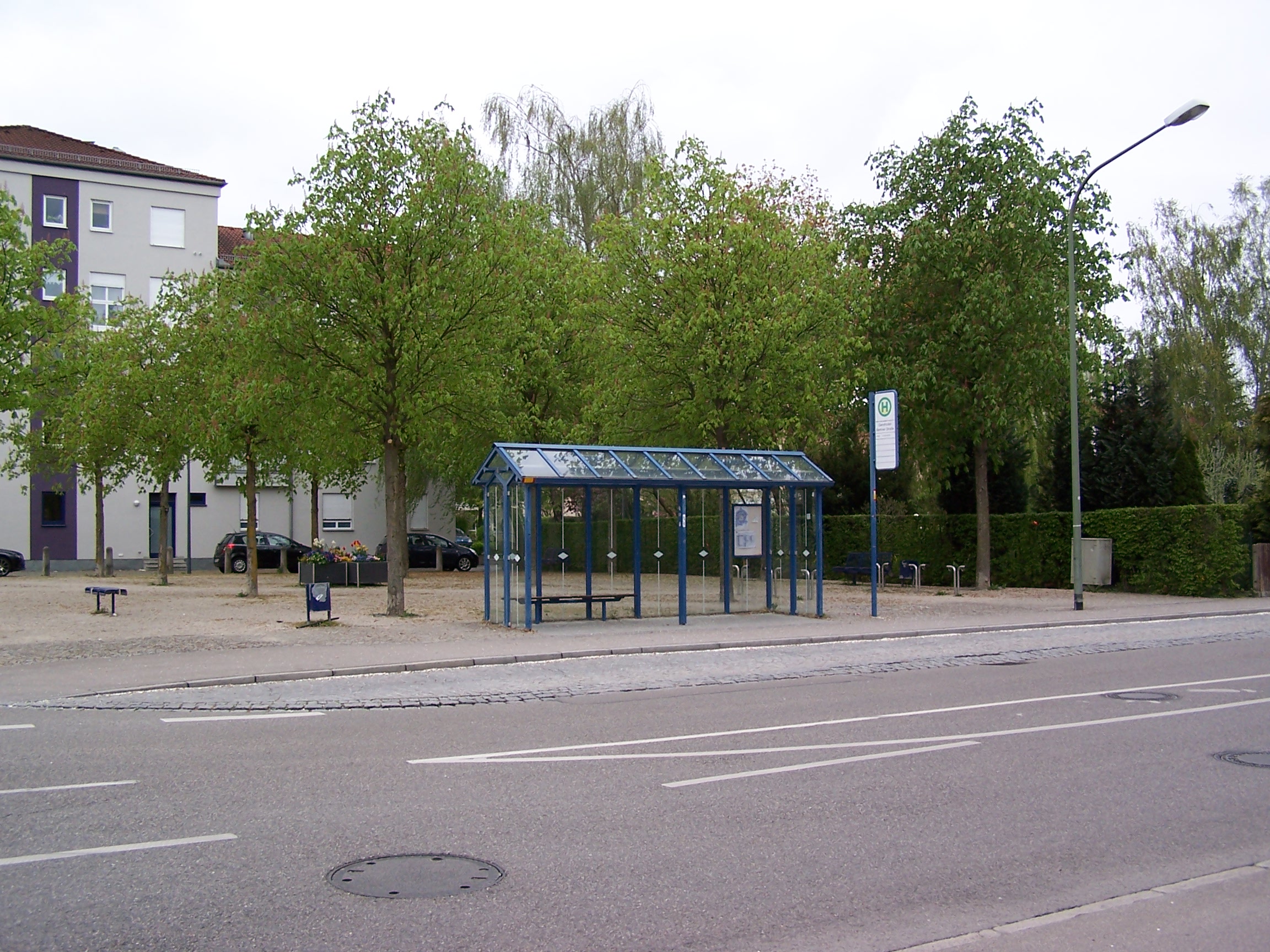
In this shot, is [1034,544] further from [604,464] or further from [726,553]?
[604,464]

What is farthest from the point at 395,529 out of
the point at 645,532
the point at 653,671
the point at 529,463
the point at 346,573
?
the point at 346,573

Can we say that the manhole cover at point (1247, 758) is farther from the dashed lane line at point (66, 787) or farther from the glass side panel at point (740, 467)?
the glass side panel at point (740, 467)

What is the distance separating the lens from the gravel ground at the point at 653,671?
39.1ft

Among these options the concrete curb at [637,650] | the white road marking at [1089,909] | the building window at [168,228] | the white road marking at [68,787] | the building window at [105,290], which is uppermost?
the building window at [168,228]

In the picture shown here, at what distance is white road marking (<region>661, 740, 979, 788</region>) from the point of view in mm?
7543

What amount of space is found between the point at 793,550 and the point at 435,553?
2350cm

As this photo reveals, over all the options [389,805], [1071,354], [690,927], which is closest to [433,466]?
[1071,354]

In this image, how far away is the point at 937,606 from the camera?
25.1m

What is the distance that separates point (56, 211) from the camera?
46250mm

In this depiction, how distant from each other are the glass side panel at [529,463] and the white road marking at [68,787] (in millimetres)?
11590

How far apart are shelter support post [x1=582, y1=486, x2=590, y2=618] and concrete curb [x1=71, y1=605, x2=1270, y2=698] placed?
12.6 feet

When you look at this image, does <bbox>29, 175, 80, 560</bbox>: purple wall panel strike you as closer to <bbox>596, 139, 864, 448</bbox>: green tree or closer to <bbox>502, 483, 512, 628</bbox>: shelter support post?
<bbox>596, 139, 864, 448</bbox>: green tree

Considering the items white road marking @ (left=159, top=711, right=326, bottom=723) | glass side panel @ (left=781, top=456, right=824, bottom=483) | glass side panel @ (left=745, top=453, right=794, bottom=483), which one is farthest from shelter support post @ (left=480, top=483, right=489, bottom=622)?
white road marking @ (left=159, top=711, right=326, bottom=723)

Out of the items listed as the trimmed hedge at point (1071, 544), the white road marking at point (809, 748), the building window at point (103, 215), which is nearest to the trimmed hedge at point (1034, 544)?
the trimmed hedge at point (1071, 544)
